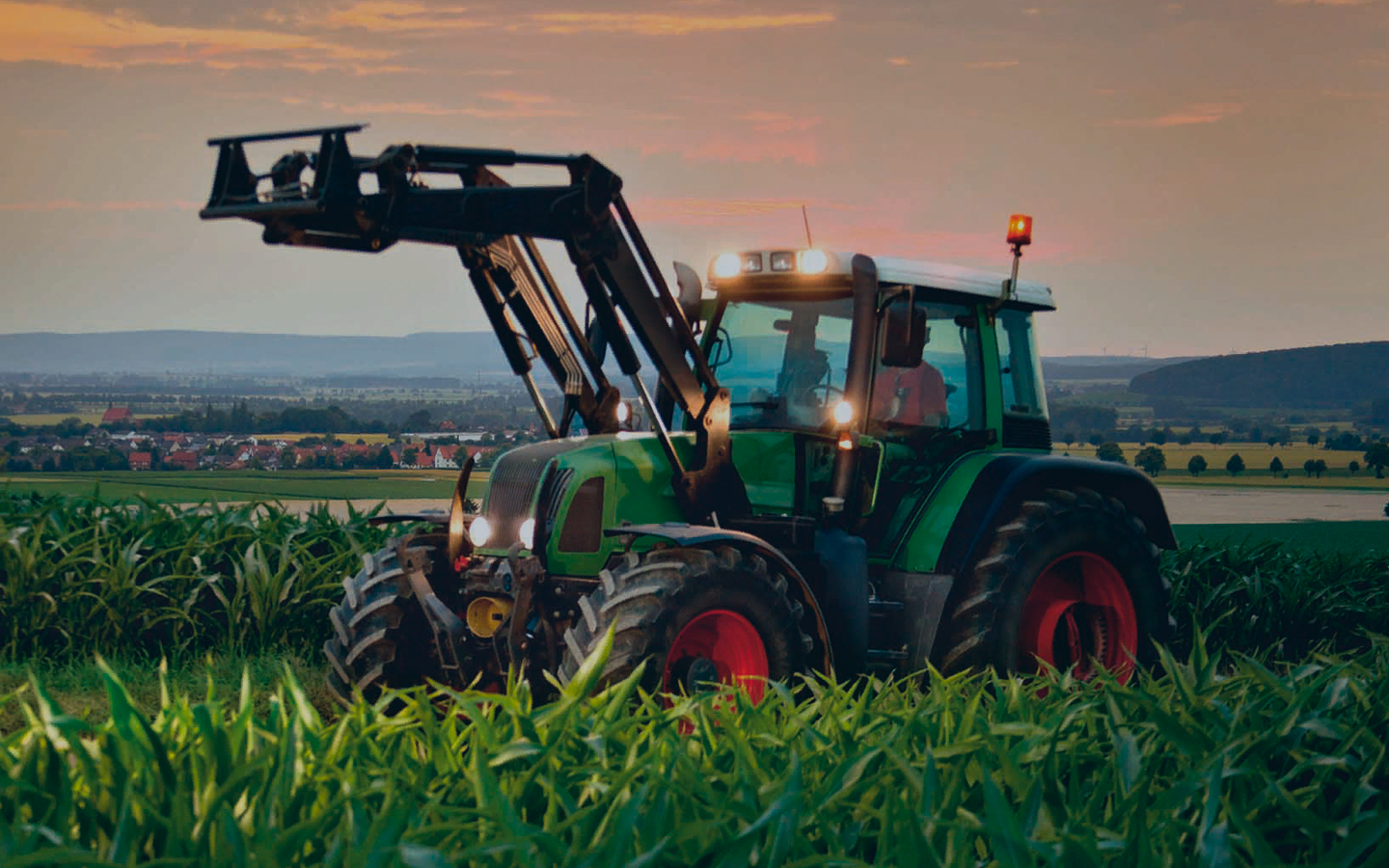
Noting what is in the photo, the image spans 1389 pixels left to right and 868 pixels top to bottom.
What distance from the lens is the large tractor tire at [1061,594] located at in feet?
24.1

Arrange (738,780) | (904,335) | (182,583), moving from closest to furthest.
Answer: (738,780) → (904,335) → (182,583)

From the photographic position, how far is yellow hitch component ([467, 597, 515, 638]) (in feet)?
22.9

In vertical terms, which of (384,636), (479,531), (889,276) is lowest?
(384,636)

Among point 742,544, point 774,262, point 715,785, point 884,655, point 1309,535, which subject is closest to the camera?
point 715,785

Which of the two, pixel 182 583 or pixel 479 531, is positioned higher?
pixel 479 531

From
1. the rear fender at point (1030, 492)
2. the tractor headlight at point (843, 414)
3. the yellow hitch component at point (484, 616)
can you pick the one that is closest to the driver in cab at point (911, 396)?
the tractor headlight at point (843, 414)

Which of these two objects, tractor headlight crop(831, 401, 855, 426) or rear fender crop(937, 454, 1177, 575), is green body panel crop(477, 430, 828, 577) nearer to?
tractor headlight crop(831, 401, 855, 426)

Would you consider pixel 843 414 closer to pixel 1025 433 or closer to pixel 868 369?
pixel 868 369

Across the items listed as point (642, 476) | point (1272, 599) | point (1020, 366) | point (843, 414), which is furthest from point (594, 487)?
point (1272, 599)

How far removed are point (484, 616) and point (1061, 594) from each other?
324 cm

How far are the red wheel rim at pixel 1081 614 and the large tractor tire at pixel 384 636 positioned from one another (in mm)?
3175

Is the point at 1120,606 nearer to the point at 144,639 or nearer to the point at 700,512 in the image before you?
the point at 700,512

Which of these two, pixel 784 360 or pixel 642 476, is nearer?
pixel 642 476

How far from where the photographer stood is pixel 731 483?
281 inches
